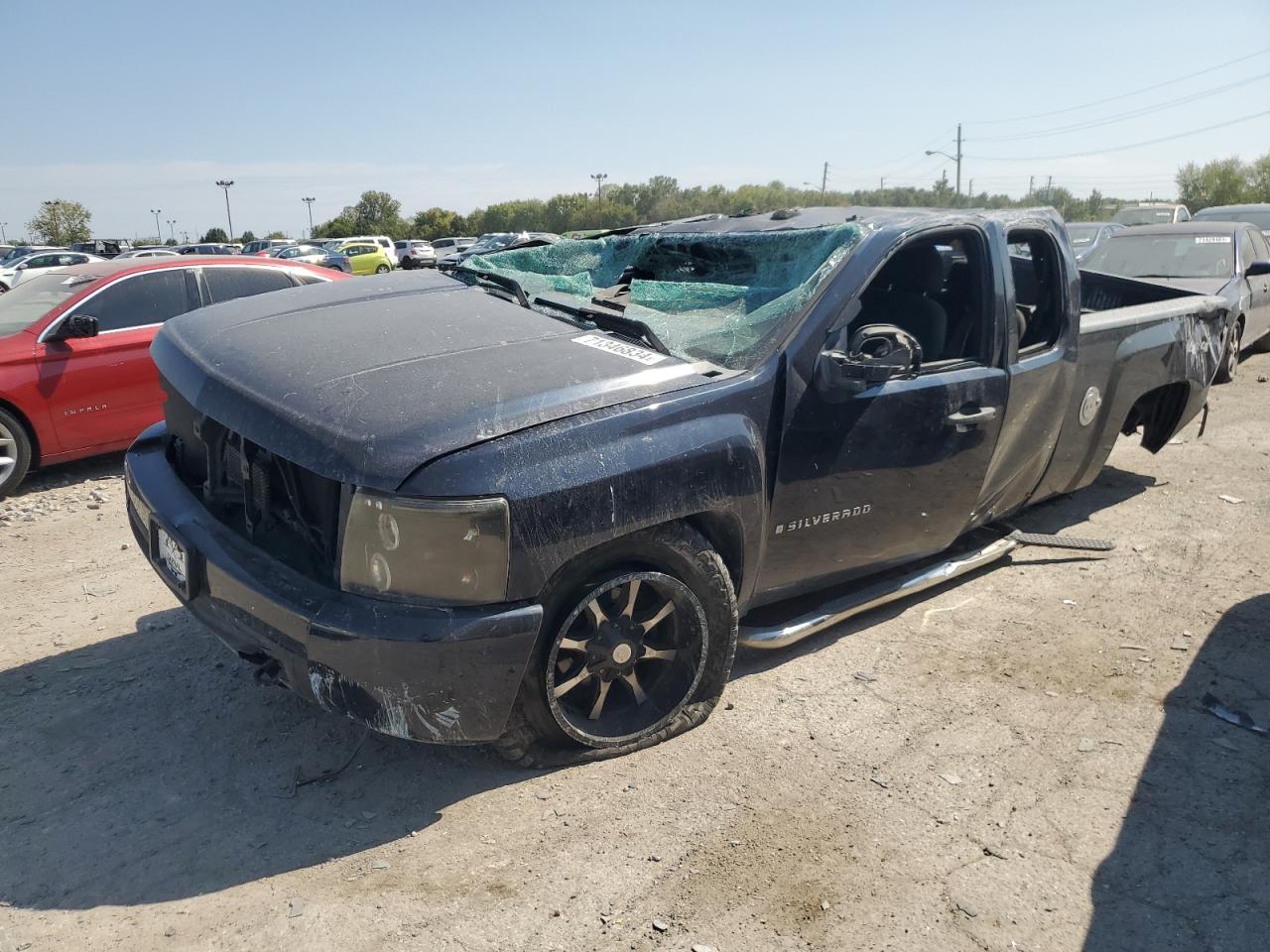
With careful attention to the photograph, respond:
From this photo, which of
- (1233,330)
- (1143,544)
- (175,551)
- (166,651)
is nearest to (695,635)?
(175,551)

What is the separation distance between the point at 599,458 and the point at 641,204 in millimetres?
69260

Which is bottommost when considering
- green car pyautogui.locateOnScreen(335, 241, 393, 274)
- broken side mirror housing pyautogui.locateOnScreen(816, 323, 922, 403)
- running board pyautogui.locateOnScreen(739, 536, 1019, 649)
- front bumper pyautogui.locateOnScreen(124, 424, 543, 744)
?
running board pyautogui.locateOnScreen(739, 536, 1019, 649)

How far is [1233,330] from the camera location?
9250 mm

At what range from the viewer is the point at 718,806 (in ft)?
9.59

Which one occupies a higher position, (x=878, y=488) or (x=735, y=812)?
(x=878, y=488)

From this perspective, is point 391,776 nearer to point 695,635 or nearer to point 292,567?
point 292,567

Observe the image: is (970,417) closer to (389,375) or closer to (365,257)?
(389,375)

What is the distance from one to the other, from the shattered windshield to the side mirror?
3.18m

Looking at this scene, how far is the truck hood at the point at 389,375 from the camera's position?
2561mm

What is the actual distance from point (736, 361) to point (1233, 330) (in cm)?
830

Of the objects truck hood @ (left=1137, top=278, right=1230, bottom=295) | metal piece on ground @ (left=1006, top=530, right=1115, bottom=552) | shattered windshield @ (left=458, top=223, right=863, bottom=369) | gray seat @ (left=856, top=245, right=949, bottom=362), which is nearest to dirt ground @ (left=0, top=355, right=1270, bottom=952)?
metal piece on ground @ (left=1006, top=530, right=1115, bottom=552)

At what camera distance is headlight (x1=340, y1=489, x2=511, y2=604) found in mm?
2479

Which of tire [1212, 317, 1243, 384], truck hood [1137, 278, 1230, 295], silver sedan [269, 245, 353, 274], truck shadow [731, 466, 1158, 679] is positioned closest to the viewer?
truck shadow [731, 466, 1158, 679]

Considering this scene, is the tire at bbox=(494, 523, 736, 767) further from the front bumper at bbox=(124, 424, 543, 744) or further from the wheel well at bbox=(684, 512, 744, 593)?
the front bumper at bbox=(124, 424, 543, 744)
